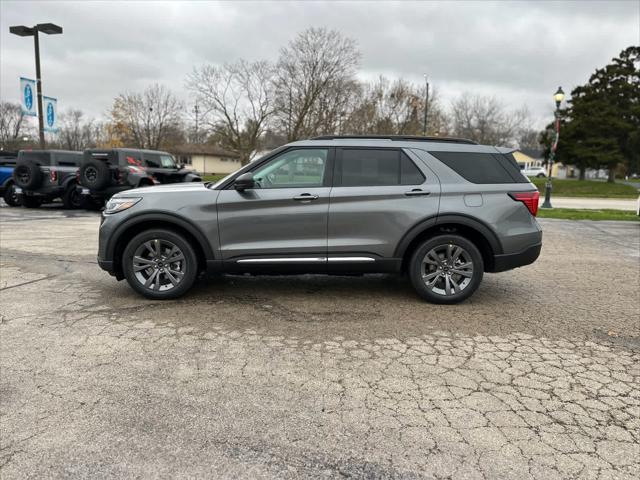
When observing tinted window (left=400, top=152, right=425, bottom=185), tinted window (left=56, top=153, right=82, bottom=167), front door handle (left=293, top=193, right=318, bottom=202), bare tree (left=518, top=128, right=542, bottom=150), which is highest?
bare tree (left=518, top=128, right=542, bottom=150)

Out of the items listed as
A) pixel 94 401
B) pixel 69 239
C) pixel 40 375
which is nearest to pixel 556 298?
pixel 94 401

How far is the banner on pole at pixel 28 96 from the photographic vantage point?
16.9m

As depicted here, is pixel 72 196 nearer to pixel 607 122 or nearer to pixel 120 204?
pixel 120 204

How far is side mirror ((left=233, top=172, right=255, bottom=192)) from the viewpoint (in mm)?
4906

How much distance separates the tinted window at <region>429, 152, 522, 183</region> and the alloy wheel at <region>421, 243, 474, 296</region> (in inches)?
31.9

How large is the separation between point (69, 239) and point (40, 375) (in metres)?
6.86

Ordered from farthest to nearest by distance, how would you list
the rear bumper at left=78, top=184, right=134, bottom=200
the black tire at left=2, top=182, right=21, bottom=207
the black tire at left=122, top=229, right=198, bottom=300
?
the black tire at left=2, top=182, right=21, bottom=207 < the rear bumper at left=78, top=184, right=134, bottom=200 < the black tire at left=122, top=229, right=198, bottom=300

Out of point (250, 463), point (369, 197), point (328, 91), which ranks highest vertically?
point (328, 91)

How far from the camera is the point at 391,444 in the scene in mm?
2605

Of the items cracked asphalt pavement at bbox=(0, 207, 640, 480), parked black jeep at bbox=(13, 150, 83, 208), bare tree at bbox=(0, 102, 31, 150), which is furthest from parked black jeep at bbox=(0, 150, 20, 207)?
bare tree at bbox=(0, 102, 31, 150)

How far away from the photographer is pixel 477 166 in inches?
202

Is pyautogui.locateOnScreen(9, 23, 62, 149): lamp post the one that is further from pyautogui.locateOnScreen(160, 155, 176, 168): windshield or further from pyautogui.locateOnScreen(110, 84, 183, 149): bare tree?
pyautogui.locateOnScreen(110, 84, 183, 149): bare tree

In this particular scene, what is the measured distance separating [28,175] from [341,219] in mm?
13491

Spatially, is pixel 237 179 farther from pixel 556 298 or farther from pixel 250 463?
pixel 556 298
